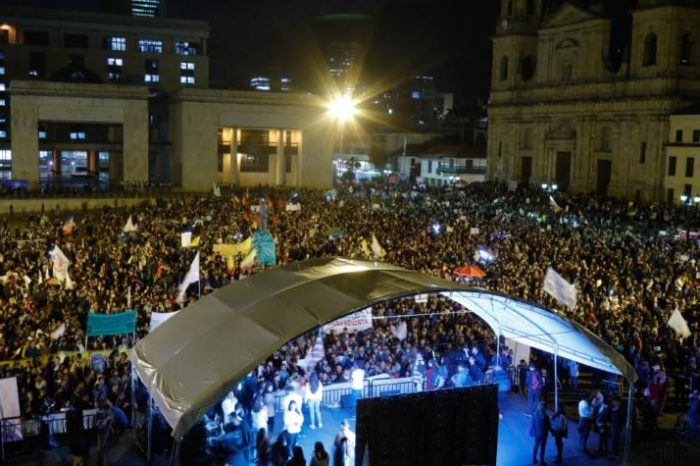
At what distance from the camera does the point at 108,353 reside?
16.9 metres

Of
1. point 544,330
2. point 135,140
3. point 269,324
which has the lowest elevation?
point 544,330

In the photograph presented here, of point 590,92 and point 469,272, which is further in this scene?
point 590,92

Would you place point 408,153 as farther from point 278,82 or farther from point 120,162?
point 278,82

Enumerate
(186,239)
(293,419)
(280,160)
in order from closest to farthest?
(293,419)
(186,239)
(280,160)

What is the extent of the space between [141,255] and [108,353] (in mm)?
8922

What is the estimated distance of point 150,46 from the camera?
70.6 m

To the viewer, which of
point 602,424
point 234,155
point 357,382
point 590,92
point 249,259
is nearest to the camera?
point 602,424

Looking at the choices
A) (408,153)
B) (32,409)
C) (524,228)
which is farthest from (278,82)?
(32,409)

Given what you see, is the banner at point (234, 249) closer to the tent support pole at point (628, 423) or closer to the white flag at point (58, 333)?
the white flag at point (58, 333)

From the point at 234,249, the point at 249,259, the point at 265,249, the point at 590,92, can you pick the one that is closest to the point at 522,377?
the point at 249,259

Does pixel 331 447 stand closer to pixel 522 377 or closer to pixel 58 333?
pixel 522 377

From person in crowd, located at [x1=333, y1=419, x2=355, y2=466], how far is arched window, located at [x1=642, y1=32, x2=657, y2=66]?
4610 centimetres

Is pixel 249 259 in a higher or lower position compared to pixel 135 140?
lower

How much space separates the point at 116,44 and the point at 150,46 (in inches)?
122
